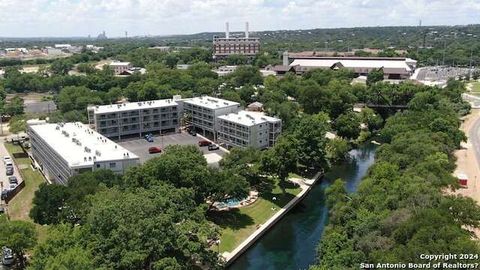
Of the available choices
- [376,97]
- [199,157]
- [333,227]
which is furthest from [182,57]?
[333,227]

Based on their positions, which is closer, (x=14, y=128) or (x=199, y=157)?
(x=199, y=157)

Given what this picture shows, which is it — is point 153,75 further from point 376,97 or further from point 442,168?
point 442,168

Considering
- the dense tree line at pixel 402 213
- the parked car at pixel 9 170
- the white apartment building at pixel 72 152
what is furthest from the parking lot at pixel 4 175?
the dense tree line at pixel 402 213

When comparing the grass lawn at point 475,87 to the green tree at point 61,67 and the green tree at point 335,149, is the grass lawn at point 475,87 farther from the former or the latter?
the green tree at point 61,67

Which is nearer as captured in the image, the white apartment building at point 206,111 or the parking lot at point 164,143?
the parking lot at point 164,143

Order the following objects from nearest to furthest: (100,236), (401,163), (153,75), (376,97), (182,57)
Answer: (100,236) → (401,163) → (376,97) → (153,75) → (182,57)

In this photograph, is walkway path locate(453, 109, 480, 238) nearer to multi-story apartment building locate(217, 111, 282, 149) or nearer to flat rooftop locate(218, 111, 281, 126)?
multi-story apartment building locate(217, 111, 282, 149)
